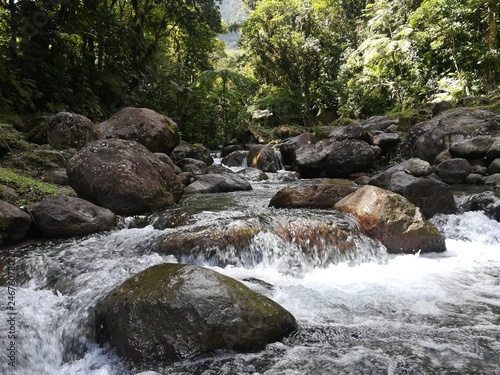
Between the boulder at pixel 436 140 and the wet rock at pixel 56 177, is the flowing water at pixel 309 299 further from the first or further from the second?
the boulder at pixel 436 140

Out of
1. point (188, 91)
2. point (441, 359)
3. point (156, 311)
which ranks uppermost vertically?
point (188, 91)

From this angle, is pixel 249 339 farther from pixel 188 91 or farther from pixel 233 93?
pixel 233 93

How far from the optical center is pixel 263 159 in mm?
14289

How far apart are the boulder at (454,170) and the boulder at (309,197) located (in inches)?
168

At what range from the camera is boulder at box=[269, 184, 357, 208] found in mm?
7094

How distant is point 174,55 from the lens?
77.3 feet

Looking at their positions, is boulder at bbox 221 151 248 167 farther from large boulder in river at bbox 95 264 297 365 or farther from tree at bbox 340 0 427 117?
large boulder in river at bbox 95 264 297 365

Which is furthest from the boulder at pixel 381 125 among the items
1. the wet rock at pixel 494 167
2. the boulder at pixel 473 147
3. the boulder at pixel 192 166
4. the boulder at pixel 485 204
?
the boulder at pixel 485 204

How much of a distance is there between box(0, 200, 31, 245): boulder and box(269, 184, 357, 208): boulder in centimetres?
418

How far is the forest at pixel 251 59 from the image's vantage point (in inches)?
482

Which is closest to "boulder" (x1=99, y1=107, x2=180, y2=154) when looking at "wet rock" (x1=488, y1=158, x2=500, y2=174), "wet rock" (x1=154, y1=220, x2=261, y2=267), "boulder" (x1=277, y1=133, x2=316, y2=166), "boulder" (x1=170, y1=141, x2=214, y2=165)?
"boulder" (x1=170, y1=141, x2=214, y2=165)

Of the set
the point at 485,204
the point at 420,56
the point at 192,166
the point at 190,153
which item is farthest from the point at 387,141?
the point at 420,56

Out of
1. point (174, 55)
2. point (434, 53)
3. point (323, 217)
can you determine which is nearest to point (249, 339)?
point (323, 217)

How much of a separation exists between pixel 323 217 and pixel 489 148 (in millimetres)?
6836
